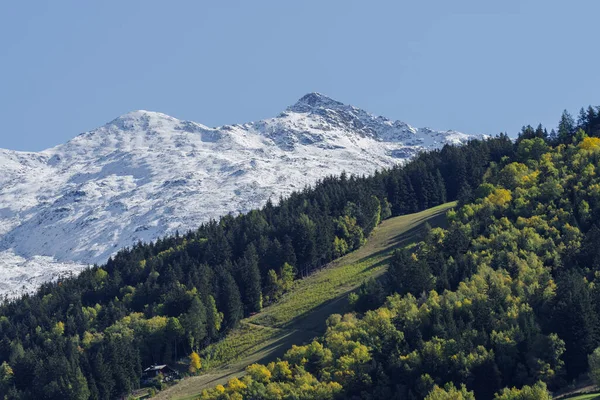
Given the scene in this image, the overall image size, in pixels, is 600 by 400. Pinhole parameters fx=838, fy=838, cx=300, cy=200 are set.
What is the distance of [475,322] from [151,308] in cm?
7481

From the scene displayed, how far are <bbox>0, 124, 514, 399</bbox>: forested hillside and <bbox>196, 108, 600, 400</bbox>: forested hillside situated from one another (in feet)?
98.9

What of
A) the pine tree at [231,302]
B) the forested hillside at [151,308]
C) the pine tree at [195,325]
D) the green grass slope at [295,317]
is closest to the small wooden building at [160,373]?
the forested hillside at [151,308]

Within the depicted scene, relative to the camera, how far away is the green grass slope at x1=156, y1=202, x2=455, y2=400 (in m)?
138

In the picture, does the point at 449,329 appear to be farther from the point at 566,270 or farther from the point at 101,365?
the point at 101,365

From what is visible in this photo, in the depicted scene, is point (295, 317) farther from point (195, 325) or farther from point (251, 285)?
point (195, 325)

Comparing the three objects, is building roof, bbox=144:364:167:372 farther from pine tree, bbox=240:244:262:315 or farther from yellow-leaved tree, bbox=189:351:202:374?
pine tree, bbox=240:244:262:315

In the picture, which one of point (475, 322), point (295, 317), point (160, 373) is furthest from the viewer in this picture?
point (295, 317)

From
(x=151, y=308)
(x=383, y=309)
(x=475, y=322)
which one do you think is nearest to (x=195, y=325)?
(x=151, y=308)

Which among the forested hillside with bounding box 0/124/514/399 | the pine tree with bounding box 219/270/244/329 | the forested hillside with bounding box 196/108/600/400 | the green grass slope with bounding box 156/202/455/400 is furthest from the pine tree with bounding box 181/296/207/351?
the forested hillside with bounding box 196/108/600/400

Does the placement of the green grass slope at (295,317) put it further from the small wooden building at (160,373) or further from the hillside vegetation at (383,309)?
the small wooden building at (160,373)

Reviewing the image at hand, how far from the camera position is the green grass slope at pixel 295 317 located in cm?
13812

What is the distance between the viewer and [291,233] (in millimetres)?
190750

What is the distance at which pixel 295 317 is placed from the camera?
156 meters

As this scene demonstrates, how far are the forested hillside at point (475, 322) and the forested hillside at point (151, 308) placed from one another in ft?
98.9
